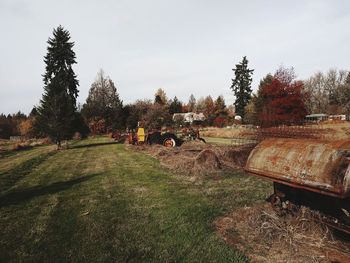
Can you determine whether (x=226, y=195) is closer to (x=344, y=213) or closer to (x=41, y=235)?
(x=344, y=213)

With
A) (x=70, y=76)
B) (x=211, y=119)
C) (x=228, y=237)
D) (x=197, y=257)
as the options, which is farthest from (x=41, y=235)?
(x=211, y=119)

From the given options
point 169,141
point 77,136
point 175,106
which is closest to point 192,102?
point 175,106

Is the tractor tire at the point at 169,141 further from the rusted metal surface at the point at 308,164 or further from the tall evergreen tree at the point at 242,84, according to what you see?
the tall evergreen tree at the point at 242,84

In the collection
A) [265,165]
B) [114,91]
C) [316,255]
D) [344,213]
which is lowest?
[316,255]

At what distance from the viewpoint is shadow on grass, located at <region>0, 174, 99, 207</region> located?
28.1 ft

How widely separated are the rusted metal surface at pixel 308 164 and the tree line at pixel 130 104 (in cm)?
1254

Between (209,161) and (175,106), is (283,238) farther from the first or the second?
(175,106)

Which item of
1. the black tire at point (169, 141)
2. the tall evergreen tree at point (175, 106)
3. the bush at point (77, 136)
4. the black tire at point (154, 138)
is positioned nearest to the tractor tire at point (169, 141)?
the black tire at point (169, 141)

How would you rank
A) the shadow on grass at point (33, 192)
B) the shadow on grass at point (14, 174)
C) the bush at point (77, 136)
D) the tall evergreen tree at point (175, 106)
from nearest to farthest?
the shadow on grass at point (33, 192)
the shadow on grass at point (14, 174)
the bush at point (77, 136)
the tall evergreen tree at point (175, 106)

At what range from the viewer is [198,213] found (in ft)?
22.4

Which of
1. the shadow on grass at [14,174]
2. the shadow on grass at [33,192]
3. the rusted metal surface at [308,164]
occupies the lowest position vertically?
the shadow on grass at [33,192]

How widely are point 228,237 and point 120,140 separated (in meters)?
28.1

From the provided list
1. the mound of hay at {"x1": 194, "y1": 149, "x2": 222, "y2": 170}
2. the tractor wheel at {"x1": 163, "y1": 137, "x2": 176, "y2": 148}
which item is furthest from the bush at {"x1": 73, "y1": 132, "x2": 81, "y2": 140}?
the mound of hay at {"x1": 194, "y1": 149, "x2": 222, "y2": 170}

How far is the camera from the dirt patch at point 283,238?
4719 millimetres
